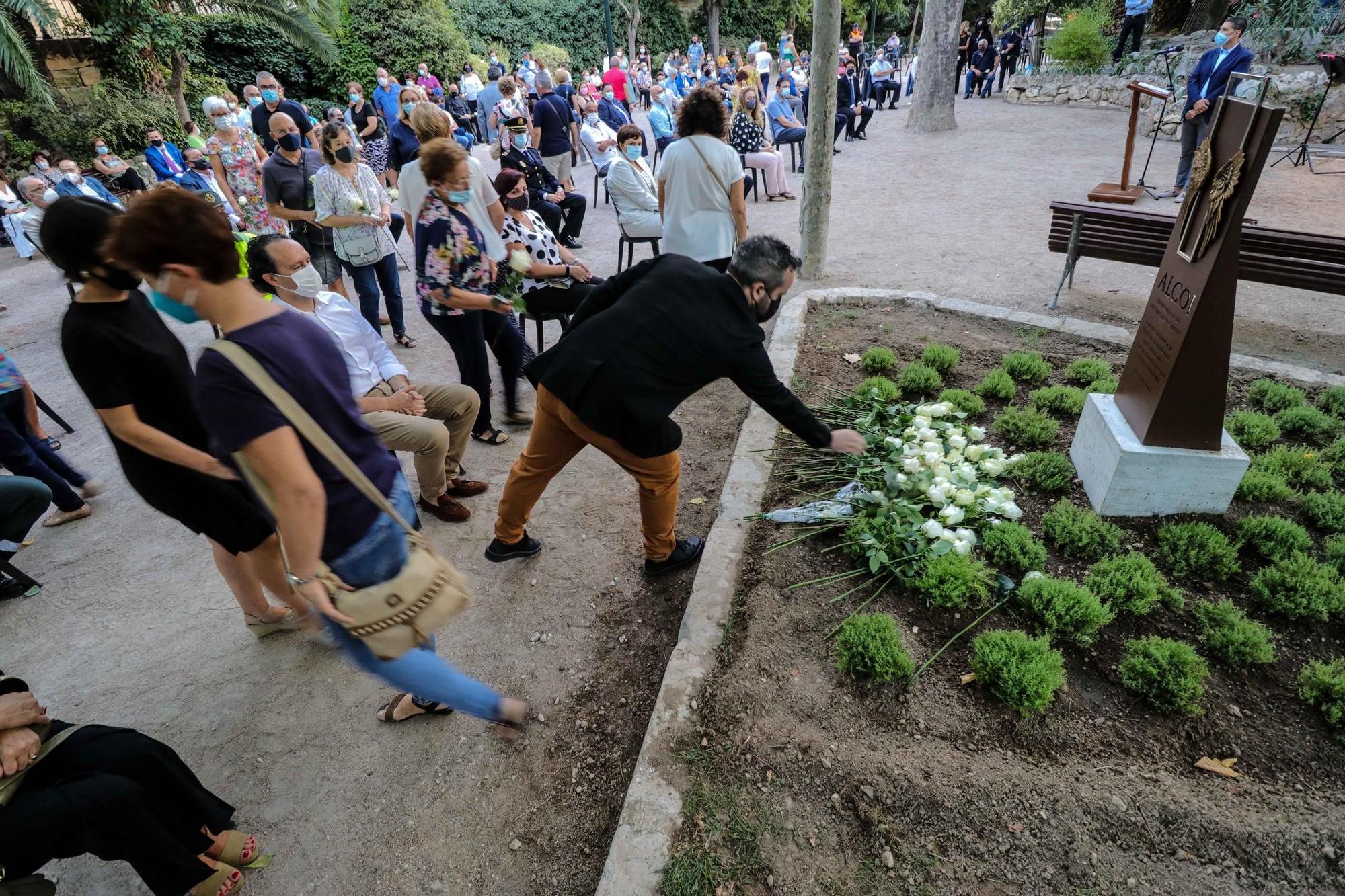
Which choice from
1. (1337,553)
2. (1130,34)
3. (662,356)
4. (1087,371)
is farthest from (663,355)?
(1130,34)

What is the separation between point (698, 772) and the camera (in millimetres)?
2424

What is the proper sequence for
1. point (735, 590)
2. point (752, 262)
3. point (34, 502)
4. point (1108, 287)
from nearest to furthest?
point (752, 262) < point (735, 590) < point (34, 502) < point (1108, 287)

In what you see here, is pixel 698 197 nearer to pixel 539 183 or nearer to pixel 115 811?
pixel 539 183

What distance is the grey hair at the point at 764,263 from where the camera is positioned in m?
2.56

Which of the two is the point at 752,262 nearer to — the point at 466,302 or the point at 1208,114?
the point at 466,302

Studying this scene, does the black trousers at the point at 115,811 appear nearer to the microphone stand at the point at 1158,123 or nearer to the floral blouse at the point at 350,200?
the floral blouse at the point at 350,200

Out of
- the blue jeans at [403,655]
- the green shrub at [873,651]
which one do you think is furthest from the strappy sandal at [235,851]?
the green shrub at [873,651]

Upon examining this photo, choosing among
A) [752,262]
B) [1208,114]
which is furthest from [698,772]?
[1208,114]

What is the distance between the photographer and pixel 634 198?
6.05m

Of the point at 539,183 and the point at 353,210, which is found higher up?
the point at 353,210

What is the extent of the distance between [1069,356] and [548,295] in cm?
380

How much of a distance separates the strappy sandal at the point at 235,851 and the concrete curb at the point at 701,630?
1205 mm

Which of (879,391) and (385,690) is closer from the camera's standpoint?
(385,690)

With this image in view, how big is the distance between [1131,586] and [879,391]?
184cm
